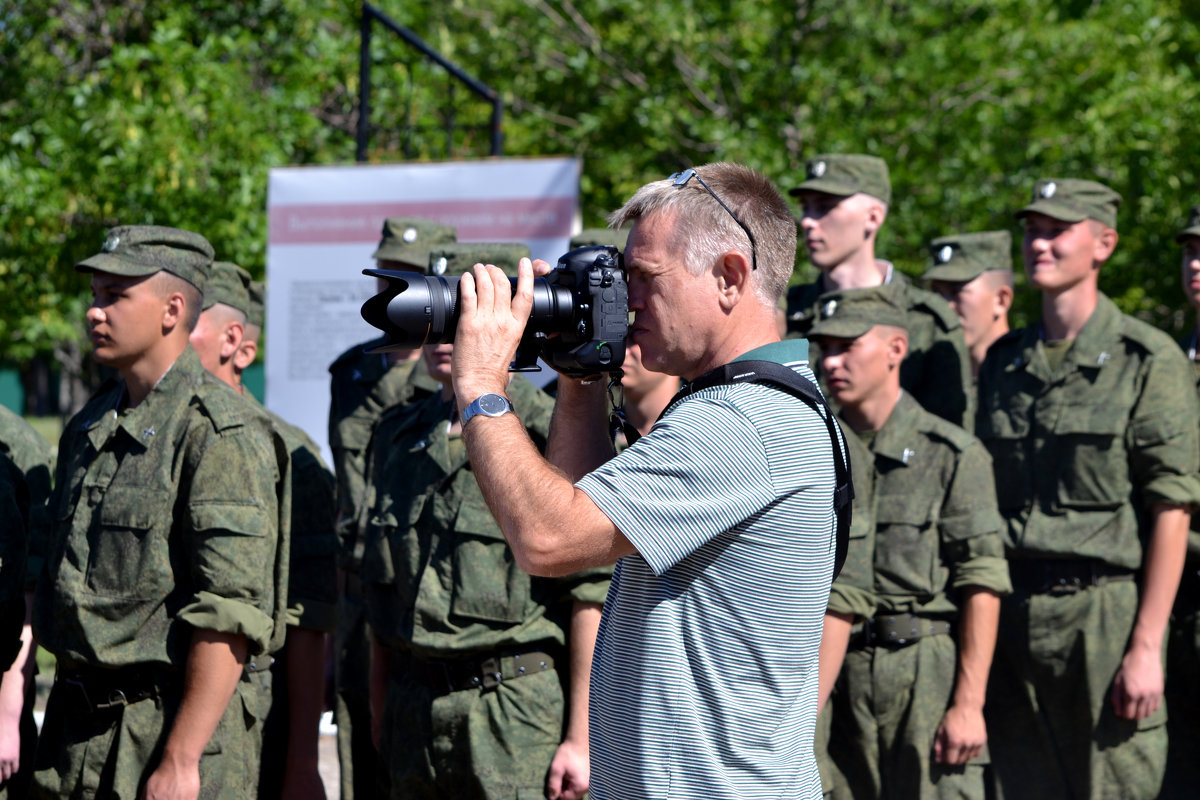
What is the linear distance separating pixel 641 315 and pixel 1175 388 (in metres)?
3.04

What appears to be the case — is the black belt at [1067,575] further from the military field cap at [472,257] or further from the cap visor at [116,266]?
the cap visor at [116,266]

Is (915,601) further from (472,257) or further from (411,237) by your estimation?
(411,237)

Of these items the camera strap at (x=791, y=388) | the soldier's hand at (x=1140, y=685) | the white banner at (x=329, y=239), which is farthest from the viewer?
the white banner at (x=329, y=239)

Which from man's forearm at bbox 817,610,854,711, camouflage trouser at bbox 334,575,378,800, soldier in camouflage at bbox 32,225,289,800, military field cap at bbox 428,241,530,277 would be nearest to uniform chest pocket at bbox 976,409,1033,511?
man's forearm at bbox 817,610,854,711

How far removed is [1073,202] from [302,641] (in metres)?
3.12

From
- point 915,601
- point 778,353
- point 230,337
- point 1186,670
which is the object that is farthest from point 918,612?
point 230,337

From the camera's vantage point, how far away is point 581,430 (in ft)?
7.92

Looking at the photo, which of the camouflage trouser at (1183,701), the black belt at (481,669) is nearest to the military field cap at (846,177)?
the camouflage trouser at (1183,701)

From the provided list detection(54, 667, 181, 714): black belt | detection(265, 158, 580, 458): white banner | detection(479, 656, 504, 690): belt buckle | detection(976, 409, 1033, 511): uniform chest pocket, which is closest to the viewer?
detection(54, 667, 181, 714): black belt

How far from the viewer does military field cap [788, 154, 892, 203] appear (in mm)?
5180

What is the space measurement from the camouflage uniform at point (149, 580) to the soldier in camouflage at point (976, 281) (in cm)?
360

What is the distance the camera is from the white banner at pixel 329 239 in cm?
656

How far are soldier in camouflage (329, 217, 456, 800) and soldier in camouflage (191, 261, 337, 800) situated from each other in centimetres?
14

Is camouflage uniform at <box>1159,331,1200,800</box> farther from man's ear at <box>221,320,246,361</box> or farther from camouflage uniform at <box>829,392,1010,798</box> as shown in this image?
man's ear at <box>221,320,246,361</box>
